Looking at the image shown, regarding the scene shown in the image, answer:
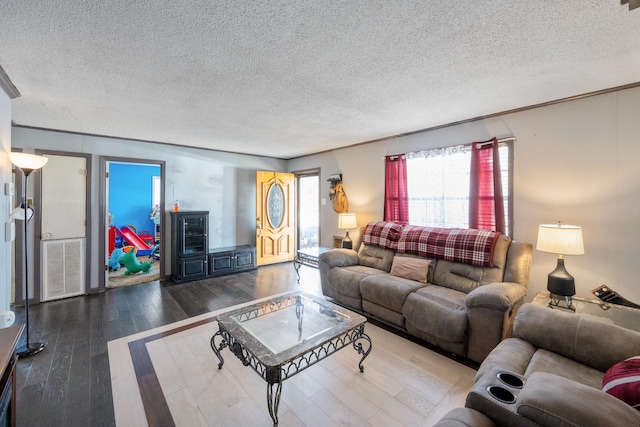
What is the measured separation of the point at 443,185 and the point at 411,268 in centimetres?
124

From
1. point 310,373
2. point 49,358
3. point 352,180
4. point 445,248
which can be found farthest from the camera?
point 352,180

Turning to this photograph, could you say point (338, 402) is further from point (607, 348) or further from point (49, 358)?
point (49, 358)

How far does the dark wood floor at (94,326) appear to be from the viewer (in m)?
1.81

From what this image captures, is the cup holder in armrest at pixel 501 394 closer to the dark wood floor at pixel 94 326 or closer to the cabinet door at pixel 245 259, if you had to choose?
the dark wood floor at pixel 94 326

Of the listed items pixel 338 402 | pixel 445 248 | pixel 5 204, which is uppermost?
pixel 5 204

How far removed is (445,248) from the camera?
122 inches

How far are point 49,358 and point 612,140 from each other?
5365 mm

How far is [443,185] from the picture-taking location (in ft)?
11.7

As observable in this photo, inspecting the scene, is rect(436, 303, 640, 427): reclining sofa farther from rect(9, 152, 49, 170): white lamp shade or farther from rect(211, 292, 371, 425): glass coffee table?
rect(9, 152, 49, 170): white lamp shade

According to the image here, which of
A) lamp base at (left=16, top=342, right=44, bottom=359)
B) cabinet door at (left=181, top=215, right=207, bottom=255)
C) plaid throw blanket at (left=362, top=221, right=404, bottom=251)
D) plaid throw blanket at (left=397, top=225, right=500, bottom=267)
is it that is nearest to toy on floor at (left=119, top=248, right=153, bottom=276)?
cabinet door at (left=181, top=215, right=207, bottom=255)

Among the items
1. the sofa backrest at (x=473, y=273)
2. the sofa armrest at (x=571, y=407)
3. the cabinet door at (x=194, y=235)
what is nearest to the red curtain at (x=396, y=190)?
the sofa backrest at (x=473, y=273)

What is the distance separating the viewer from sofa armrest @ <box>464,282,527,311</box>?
212cm

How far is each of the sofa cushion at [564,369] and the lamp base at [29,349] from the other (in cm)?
385

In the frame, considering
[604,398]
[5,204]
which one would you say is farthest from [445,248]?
[5,204]
